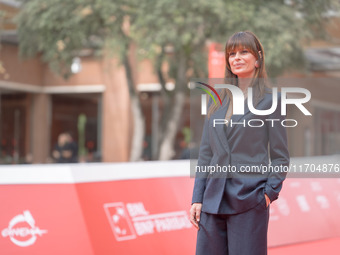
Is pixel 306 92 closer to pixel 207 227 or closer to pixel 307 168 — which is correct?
pixel 207 227

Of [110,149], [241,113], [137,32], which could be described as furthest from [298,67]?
[241,113]

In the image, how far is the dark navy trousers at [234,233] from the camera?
2.92m

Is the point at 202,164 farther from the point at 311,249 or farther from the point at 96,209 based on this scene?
the point at 311,249

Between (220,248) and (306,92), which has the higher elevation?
(306,92)

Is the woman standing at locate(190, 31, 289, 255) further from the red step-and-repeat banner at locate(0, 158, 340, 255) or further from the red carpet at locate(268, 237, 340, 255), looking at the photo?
the red carpet at locate(268, 237, 340, 255)

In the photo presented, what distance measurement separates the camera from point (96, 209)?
16.5 feet

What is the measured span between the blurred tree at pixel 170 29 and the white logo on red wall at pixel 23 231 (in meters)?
9.04

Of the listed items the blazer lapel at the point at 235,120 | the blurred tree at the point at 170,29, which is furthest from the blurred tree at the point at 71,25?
the blazer lapel at the point at 235,120

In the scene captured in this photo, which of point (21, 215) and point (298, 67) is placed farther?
point (298, 67)

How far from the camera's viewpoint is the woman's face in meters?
3.03

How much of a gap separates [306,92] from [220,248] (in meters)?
1.55

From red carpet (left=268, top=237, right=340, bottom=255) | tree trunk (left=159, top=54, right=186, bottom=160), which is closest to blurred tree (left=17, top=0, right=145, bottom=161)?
tree trunk (left=159, top=54, right=186, bottom=160)

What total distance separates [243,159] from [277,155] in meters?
0.21

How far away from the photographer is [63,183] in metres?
4.97
